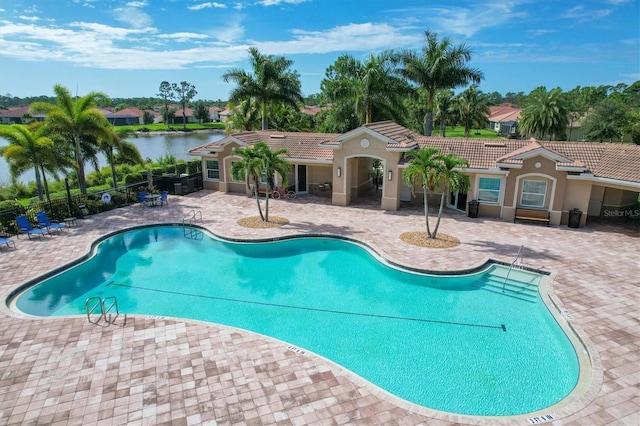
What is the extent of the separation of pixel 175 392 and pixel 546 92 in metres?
47.1

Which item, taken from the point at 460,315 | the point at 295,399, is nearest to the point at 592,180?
→ the point at 460,315

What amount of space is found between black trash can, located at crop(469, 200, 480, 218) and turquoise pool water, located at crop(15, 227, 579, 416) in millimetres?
6921

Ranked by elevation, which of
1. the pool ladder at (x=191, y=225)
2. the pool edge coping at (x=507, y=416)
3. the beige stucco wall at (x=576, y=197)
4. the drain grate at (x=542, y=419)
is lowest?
the drain grate at (x=542, y=419)

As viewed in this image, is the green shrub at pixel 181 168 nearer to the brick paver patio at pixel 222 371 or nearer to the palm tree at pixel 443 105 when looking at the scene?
the brick paver patio at pixel 222 371

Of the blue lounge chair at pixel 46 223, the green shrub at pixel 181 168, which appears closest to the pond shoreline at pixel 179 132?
the green shrub at pixel 181 168

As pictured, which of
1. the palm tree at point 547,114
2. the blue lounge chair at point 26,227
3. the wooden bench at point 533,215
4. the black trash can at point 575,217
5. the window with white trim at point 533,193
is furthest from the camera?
the palm tree at point 547,114

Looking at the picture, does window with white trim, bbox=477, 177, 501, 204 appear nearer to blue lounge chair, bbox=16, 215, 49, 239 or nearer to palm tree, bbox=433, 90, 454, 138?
blue lounge chair, bbox=16, 215, 49, 239

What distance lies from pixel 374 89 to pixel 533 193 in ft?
55.0

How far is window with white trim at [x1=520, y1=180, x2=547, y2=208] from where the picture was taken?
66.7ft

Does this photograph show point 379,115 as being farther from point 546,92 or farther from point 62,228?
point 62,228

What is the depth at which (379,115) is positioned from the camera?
34312mm

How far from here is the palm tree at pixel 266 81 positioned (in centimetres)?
3303

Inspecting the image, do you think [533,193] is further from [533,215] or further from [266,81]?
[266,81]

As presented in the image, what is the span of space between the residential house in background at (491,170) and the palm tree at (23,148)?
955 cm
